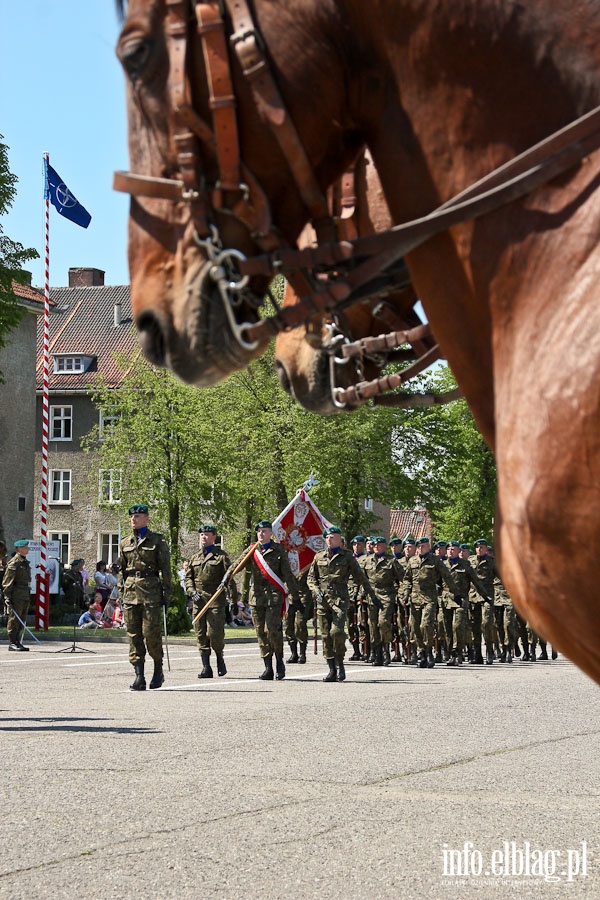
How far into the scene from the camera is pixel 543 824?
272 inches

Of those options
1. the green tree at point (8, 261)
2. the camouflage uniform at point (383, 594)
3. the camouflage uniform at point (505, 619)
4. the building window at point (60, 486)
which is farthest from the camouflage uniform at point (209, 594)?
the building window at point (60, 486)

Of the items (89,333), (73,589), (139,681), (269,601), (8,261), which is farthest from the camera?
(89,333)

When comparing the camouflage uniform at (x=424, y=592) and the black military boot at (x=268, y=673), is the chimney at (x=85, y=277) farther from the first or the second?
the black military boot at (x=268, y=673)

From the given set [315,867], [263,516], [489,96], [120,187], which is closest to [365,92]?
[489,96]

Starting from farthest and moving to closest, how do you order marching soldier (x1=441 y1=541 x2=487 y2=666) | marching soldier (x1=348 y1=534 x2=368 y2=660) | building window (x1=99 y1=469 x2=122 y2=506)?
building window (x1=99 y1=469 x2=122 y2=506) → marching soldier (x1=348 y1=534 x2=368 y2=660) → marching soldier (x1=441 y1=541 x2=487 y2=666)

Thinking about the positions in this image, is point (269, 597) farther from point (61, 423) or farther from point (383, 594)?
point (61, 423)

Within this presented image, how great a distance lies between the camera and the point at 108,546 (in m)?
63.9

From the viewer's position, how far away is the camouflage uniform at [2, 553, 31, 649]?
26.7 meters

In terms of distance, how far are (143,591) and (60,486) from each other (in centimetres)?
4794

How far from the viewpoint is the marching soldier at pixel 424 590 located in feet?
78.3

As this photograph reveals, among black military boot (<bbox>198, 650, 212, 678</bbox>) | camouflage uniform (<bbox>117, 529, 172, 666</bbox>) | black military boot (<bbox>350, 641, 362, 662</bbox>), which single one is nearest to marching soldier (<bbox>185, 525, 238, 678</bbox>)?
black military boot (<bbox>198, 650, 212, 678</bbox>)

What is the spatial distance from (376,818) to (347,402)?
473cm

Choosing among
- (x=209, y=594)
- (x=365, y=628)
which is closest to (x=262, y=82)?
(x=209, y=594)

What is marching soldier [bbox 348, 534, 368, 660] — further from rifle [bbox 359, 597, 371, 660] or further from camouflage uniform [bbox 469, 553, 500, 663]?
camouflage uniform [bbox 469, 553, 500, 663]
